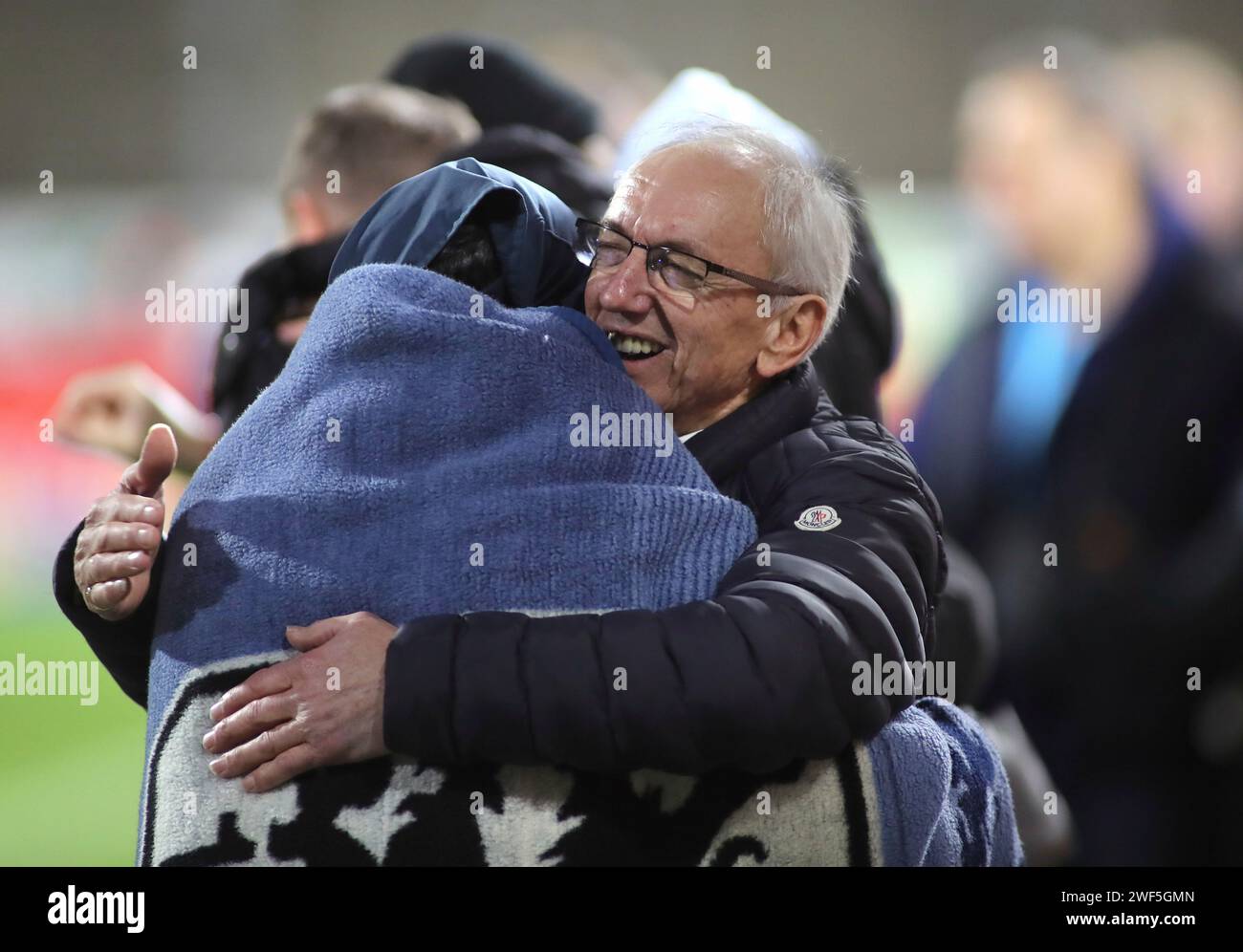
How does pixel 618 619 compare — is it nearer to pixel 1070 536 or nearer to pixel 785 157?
pixel 785 157

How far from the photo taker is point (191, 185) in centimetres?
431

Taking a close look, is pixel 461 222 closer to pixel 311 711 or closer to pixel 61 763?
pixel 311 711

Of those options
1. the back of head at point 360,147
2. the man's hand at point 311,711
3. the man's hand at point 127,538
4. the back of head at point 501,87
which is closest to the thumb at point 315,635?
the man's hand at point 311,711

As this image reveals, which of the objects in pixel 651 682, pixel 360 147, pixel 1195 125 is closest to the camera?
pixel 651 682

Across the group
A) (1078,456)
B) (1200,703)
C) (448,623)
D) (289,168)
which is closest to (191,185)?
(289,168)

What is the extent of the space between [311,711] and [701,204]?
1.83 feet

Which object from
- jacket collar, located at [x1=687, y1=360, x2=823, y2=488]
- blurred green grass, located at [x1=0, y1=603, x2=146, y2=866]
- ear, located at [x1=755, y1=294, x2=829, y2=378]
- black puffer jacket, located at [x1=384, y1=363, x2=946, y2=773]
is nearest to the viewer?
black puffer jacket, located at [x1=384, y1=363, x2=946, y2=773]

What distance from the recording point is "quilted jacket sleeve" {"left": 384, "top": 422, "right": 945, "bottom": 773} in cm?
88

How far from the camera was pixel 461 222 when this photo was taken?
1.03 meters

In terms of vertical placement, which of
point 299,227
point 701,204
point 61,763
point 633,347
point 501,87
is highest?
point 501,87

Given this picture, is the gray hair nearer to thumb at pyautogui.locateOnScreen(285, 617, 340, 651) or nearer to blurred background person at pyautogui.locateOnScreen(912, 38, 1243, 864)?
thumb at pyautogui.locateOnScreen(285, 617, 340, 651)

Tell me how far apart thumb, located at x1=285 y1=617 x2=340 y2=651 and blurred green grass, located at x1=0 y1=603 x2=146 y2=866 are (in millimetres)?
2060

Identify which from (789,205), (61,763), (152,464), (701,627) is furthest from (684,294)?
(61,763)

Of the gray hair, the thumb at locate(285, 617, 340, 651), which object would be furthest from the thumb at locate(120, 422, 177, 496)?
the gray hair
